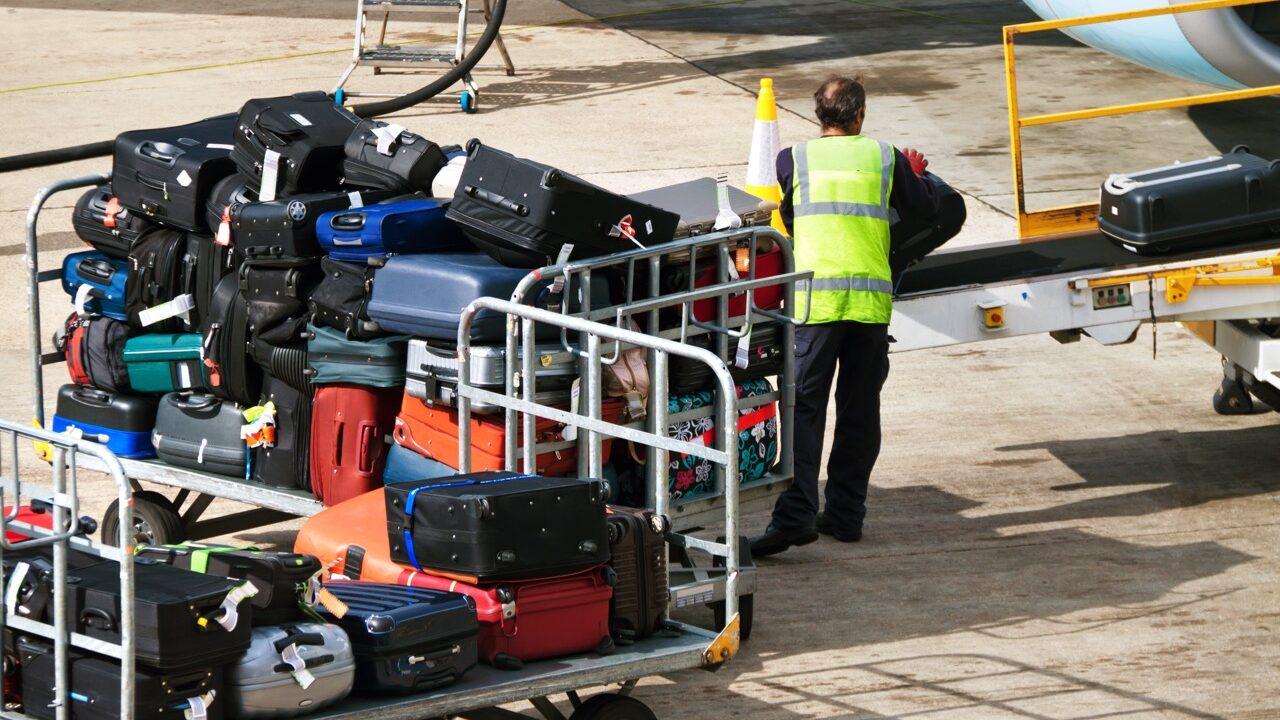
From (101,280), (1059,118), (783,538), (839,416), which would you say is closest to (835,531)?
(783,538)

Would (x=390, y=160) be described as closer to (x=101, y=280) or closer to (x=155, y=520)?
(x=101, y=280)

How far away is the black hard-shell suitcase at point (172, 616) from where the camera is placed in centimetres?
432

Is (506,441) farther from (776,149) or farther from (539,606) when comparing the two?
(776,149)

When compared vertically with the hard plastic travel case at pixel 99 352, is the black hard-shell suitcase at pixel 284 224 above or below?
above

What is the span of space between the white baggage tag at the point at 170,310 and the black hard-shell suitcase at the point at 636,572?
2.45m

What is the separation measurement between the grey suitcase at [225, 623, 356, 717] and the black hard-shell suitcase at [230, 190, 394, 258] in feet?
7.54

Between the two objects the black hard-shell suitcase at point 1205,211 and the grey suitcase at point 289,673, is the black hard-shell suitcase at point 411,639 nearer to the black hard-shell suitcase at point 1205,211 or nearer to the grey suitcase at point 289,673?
the grey suitcase at point 289,673

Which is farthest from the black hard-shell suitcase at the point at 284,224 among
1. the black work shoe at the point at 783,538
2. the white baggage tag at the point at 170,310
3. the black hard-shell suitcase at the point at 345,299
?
the black work shoe at the point at 783,538

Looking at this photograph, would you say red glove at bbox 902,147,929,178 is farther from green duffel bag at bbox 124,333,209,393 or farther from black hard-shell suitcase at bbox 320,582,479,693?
black hard-shell suitcase at bbox 320,582,479,693

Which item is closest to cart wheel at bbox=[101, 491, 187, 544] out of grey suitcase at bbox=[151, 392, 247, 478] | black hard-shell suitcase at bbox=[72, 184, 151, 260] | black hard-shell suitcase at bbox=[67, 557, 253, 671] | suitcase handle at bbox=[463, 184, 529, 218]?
grey suitcase at bbox=[151, 392, 247, 478]

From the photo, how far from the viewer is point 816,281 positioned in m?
7.34

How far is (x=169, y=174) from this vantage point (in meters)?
7.20

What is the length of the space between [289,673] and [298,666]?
29 millimetres

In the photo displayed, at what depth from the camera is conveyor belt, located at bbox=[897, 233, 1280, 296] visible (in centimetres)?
824
